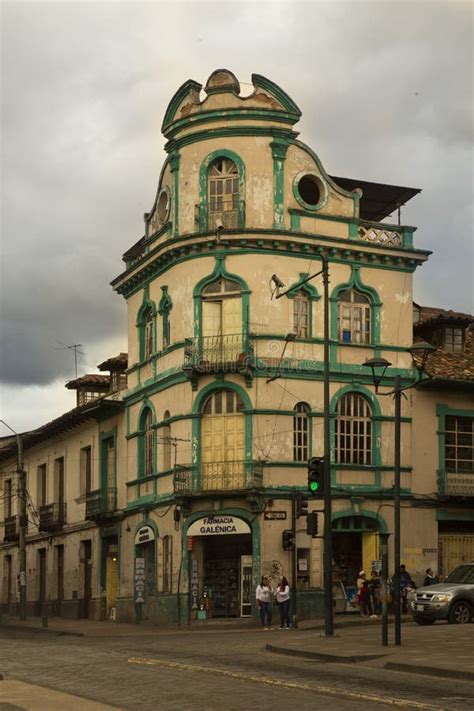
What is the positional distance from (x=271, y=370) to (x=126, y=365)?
12773mm

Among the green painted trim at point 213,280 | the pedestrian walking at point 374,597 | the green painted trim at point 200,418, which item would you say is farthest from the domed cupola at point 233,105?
the pedestrian walking at point 374,597

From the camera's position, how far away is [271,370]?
42.2 meters

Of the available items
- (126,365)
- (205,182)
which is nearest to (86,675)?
(205,182)

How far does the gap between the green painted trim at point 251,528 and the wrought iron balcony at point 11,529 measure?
20.8 meters

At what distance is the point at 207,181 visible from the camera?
43594mm

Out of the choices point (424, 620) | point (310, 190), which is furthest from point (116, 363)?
point (424, 620)

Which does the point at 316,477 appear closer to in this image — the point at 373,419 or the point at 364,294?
the point at 373,419

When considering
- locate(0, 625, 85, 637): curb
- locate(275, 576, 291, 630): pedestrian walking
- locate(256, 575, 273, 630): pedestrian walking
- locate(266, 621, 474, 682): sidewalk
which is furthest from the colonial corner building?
locate(266, 621, 474, 682): sidewalk

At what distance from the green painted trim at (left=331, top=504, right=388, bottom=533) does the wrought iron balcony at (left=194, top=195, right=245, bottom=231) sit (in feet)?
32.9

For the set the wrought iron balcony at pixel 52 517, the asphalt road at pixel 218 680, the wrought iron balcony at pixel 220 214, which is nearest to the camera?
the asphalt road at pixel 218 680

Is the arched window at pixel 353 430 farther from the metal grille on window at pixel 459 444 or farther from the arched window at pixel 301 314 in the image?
the metal grille on window at pixel 459 444

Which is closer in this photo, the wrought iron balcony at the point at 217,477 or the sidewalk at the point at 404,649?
the sidewalk at the point at 404,649

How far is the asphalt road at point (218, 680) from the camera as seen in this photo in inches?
639

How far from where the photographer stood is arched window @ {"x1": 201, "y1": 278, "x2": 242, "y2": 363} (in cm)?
4238
